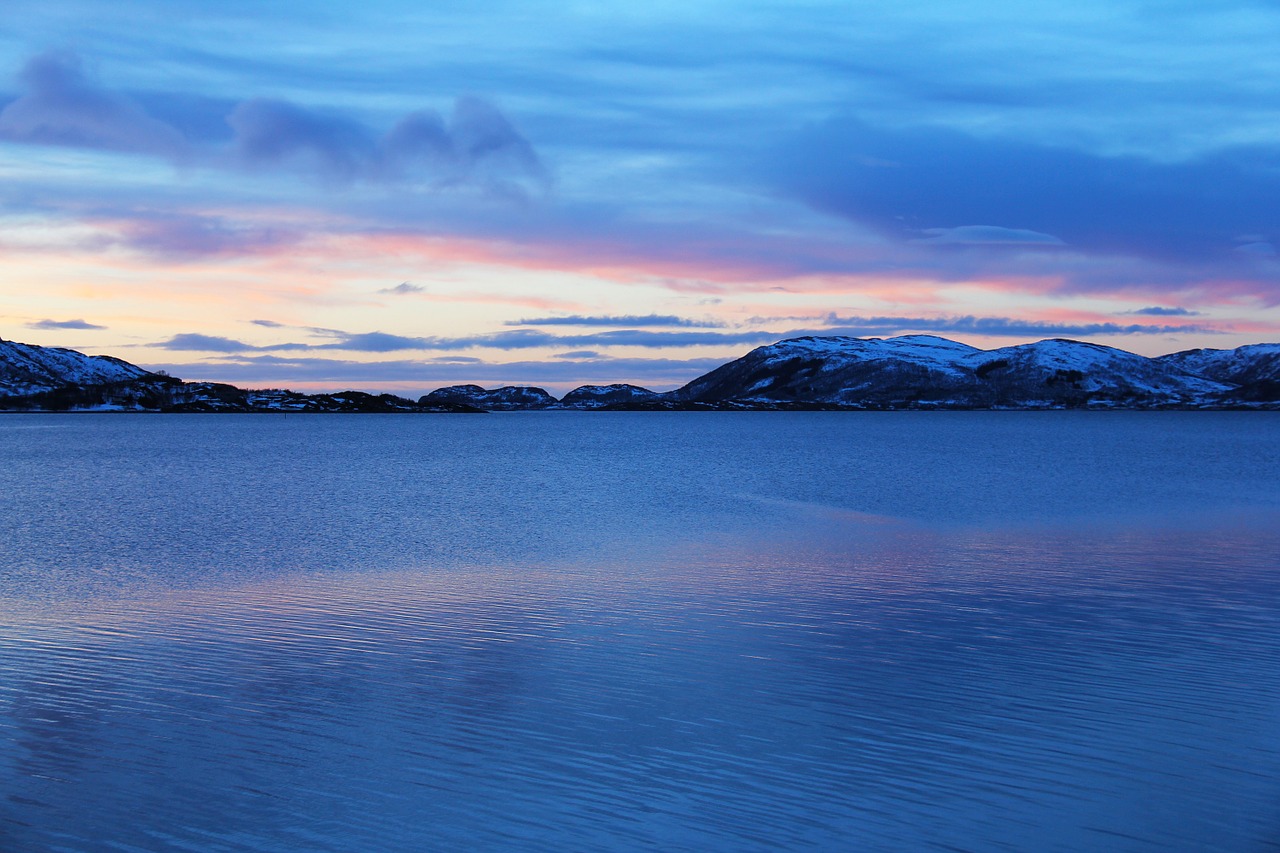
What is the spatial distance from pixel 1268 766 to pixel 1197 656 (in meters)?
4.56

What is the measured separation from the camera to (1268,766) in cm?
1008

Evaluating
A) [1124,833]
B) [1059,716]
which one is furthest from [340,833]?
[1059,716]

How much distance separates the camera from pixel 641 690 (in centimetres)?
1300

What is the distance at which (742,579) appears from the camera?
21625 millimetres

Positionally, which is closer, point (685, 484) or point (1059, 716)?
point (1059, 716)

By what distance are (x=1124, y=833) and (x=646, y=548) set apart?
18967mm

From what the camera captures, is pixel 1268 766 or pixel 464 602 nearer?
pixel 1268 766

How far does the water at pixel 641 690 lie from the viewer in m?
9.09

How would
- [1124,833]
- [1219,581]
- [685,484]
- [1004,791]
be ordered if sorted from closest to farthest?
[1124,833] → [1004,791] → [1219,581] → [685,484]

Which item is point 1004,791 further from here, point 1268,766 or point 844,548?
point 844,548

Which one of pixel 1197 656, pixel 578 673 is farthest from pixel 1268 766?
pixel 578 673

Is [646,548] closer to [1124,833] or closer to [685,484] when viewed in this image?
[1124,833]

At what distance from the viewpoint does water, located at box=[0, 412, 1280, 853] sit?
9086 millimetres

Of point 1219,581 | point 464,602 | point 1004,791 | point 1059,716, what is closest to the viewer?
point 1004,791
